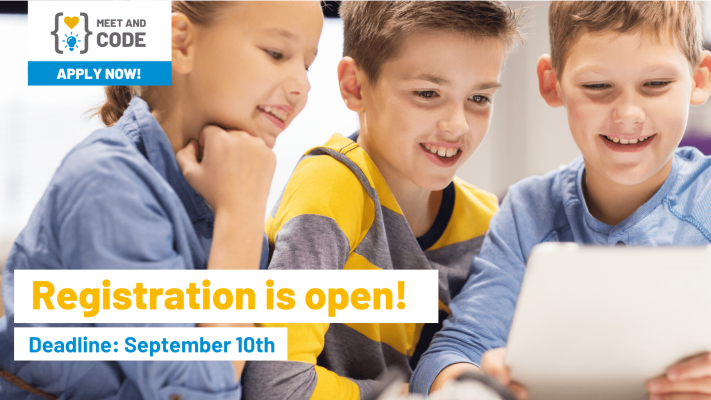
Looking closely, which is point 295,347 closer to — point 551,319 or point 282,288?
point 282,288

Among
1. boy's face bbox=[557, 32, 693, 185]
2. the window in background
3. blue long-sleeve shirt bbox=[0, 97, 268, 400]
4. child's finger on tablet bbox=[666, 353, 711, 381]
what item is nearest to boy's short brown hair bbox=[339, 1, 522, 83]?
boy's face bbox=[557, 32, 693, 185]

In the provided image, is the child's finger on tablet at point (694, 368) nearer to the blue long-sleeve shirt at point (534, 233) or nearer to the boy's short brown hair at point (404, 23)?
the blue long-sleeve shirt at point (534, 233)

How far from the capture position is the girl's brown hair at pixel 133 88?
72cm

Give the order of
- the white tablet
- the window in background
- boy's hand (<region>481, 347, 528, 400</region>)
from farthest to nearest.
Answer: the window in background < boy's hand (<region>481, 347, 528, 400</region>) < the white tablet

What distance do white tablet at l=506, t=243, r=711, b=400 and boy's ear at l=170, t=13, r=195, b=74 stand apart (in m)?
0.50

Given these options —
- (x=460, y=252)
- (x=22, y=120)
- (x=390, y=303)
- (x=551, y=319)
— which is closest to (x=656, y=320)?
(x=551, y=319)

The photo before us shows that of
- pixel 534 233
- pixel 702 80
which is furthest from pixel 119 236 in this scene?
pixel 702 80

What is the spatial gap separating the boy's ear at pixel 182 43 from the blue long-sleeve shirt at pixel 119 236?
0.08 metres

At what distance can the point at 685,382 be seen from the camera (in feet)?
2.19

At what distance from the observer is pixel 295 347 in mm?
725

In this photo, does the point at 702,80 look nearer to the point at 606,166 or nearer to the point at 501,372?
the point at 606,166

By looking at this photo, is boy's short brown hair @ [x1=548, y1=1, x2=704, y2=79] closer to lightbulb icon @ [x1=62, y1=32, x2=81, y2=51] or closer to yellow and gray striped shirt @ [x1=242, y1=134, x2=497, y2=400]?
yellow and gray striped shirt @ [x1=242, y1=134, x2=497, y2=400]

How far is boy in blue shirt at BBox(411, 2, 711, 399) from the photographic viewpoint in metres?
0.81

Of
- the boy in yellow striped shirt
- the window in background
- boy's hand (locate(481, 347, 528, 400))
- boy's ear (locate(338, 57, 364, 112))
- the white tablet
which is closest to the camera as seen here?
the white tablet
